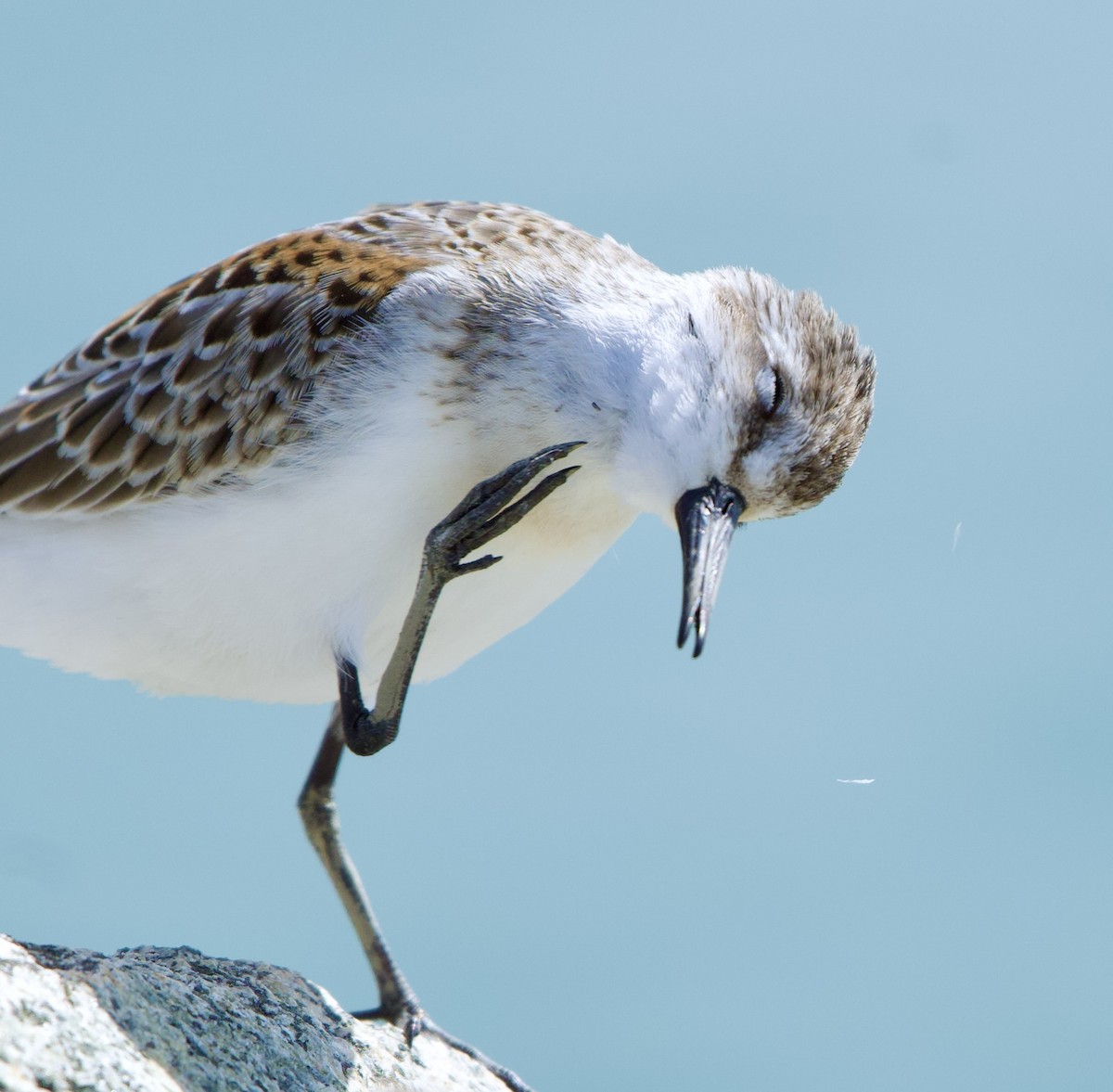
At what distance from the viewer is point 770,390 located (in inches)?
183

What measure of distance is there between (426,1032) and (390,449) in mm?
1928

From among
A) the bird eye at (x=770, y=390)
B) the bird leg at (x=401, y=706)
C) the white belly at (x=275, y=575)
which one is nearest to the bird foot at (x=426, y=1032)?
the bird leg at (x=401, y=706)

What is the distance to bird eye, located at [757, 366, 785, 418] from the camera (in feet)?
15.2

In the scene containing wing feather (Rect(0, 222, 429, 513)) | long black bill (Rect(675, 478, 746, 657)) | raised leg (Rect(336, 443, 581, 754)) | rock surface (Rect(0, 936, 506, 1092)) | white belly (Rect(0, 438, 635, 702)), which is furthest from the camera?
wing feather (Rect(0, 222, 429, 513))

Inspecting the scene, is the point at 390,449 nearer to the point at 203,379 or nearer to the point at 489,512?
the point at 489,512

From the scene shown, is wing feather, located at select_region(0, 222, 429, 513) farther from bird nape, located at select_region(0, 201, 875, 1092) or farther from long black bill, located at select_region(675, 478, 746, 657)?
long black bill, located at select_region(675, 478, 746, 657)

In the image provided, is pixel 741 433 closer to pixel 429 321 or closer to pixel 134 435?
pixel 429 321

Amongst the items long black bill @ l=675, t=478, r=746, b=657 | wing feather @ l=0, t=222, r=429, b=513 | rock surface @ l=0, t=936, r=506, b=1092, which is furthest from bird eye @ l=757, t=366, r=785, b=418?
rock surface @ l=0, t=936, r=506, b=1092

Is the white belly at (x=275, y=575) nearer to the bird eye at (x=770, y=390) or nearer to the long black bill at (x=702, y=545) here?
the long black bill at (x=702, y=545)

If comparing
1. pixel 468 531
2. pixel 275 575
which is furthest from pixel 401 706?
pixel 468 531

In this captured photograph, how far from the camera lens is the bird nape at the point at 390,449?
4.66 metres

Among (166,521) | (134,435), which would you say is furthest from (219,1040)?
(134,435)

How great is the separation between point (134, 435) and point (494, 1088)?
230cm

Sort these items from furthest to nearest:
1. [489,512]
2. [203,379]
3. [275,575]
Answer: [203,379] < [275,575] < [489,512]
